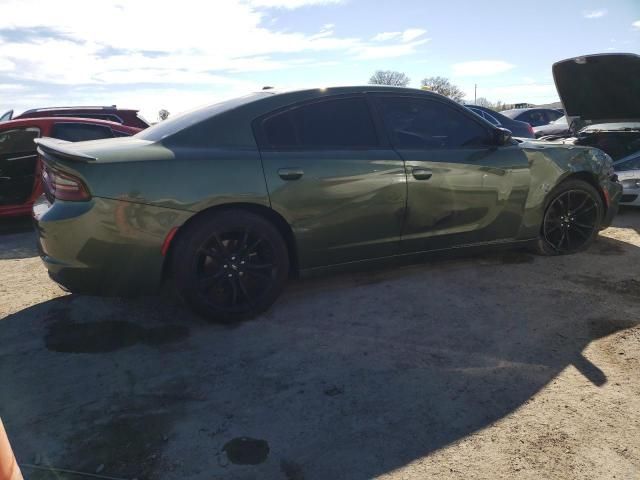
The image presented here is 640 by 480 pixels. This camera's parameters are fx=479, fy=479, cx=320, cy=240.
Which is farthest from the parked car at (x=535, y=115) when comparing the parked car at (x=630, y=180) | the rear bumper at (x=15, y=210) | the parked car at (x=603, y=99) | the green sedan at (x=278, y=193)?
the rear bumper at (x=15, y=210)

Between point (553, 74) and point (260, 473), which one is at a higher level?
point (553, 74)

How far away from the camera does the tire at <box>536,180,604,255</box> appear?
4.22 metres

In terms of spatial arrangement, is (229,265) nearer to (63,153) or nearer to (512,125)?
(63,153)

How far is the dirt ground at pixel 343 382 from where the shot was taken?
199 centimetres

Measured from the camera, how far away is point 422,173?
11.6 ft

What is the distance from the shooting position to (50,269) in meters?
2.98

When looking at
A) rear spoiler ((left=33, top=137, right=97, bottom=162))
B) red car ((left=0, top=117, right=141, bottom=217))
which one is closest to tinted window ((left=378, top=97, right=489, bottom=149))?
rear spoiler ((left=33, top=137, right=97, bottom=162))

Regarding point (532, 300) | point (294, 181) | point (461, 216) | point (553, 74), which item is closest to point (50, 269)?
point (294, 181)

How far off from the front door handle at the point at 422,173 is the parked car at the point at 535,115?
10.3 m

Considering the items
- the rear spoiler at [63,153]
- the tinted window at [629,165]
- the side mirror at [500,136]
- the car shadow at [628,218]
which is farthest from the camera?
the tinted window at [629,165]

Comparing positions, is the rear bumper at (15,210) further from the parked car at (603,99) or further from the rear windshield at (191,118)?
the parked car at (603,99)

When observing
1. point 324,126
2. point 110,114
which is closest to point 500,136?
point 324,126

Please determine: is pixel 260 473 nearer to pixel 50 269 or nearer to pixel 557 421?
pixel 557 421

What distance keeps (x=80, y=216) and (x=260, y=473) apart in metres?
1.82
